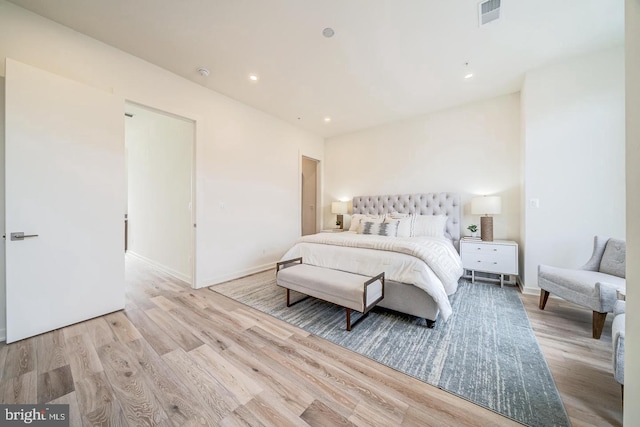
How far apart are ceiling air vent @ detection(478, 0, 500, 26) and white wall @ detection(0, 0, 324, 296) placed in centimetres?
322

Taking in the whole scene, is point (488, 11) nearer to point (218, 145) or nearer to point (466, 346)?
point (466, 346)

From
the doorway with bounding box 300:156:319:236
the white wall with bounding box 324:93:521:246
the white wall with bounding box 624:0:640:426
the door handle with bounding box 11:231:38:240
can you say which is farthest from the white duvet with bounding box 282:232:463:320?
the doorway with bounding box 300:156:319:236

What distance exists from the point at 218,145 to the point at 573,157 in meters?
4.72

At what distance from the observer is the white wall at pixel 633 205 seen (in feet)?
2.71

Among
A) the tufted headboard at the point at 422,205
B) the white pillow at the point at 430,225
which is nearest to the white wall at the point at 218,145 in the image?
the tufted headboard at the point at 422,205

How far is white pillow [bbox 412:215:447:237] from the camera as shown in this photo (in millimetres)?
3524

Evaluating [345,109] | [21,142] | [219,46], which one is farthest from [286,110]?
[21,142]

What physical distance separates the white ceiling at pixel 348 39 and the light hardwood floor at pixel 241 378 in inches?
115

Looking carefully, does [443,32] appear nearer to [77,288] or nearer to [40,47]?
[40,47]

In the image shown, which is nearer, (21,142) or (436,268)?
(21,142)

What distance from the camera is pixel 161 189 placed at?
4.04m

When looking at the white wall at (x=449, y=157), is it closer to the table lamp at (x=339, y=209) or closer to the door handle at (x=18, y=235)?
the table lamp at (x=339, y=209)

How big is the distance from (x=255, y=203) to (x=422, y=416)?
11.4 ft

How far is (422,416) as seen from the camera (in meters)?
1.20
